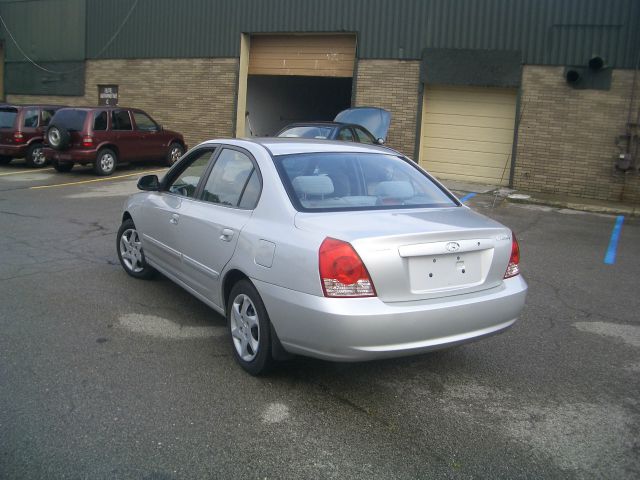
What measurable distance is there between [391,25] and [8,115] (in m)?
10.2

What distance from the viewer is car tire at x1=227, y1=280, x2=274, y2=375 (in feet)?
13.9

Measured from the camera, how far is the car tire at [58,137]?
1529cm

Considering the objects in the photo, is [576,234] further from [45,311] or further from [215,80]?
[215,80]

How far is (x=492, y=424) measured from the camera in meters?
3.90

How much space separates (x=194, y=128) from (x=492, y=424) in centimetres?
1851

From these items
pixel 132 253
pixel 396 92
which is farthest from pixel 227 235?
pixel 396 92

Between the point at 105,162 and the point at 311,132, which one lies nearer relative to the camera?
the point at 311,132

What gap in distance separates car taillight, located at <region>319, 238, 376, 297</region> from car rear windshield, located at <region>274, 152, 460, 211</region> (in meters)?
0.60

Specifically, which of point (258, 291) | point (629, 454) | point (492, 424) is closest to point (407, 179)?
point (258, 291)

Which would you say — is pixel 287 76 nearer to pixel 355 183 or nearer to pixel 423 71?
pixel 423 71

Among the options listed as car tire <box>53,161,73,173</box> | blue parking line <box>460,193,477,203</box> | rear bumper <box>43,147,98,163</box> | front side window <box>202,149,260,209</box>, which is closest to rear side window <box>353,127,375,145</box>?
blue parking line <box>460,193,477,203</box>

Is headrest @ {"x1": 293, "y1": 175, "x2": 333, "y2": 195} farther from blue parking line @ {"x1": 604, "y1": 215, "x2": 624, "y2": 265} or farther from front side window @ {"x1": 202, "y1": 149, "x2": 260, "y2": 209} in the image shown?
blue parking line @ {"x1": 604, "y1": 215, "x2": 624, "y2": 265}

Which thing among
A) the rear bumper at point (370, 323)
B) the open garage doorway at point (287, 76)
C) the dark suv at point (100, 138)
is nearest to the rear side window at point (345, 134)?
the open garage doorway at point (287, 76)

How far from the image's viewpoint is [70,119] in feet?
51.8
